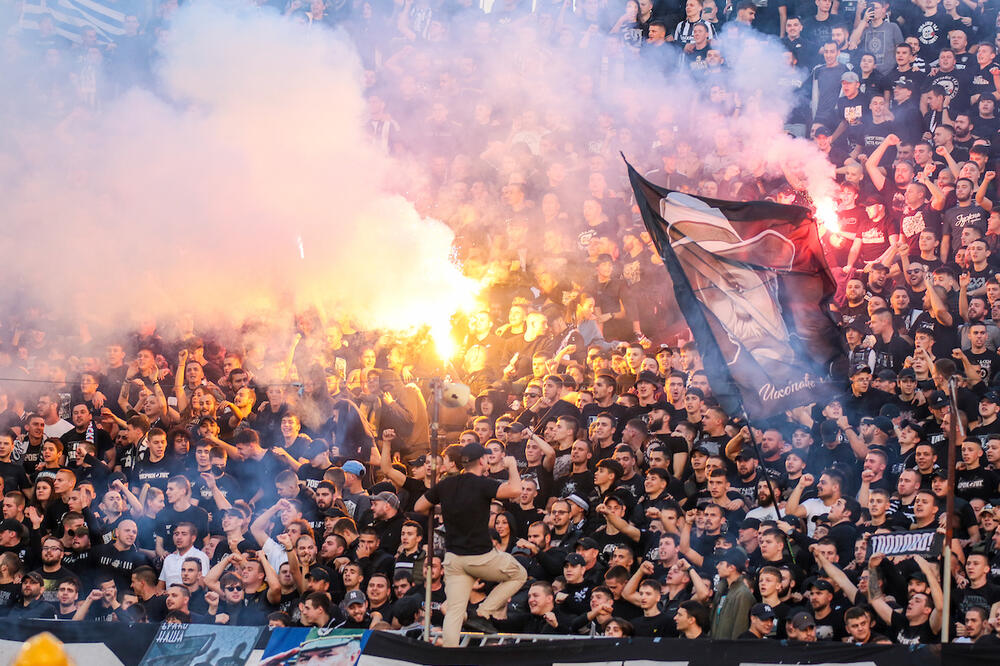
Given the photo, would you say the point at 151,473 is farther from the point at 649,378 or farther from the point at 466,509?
the point at 649,378

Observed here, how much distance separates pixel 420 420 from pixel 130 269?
371 cm

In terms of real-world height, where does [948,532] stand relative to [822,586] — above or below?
above

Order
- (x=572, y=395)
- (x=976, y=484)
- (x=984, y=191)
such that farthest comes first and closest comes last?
(x=984, y=191) → (x=572, y=395) → (x=976, y=484)

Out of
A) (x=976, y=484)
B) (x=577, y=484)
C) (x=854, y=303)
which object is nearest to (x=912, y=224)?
(x=854, y=303)

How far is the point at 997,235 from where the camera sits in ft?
33.3

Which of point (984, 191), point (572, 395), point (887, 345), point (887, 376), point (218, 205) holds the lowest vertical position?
point (572, 395)

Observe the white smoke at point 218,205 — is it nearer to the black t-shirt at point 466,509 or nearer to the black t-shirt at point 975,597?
the black t-shirt at point 466,509

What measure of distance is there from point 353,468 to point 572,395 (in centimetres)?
165

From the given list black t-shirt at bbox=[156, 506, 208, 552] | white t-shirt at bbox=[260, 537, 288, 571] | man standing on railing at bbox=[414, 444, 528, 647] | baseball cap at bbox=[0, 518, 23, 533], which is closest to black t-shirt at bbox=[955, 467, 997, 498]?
man standing on railing at bbox=[414, 444, 528, 647]

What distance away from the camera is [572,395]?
9.86 m

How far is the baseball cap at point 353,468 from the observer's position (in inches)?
377

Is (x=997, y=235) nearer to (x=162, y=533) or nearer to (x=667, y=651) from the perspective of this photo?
(x=667, y=651)

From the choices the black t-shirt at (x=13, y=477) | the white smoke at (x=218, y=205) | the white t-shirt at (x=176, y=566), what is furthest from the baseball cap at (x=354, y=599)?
the white smoke at (x=218, y=205)

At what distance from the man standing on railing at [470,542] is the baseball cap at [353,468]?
188 centimetres
